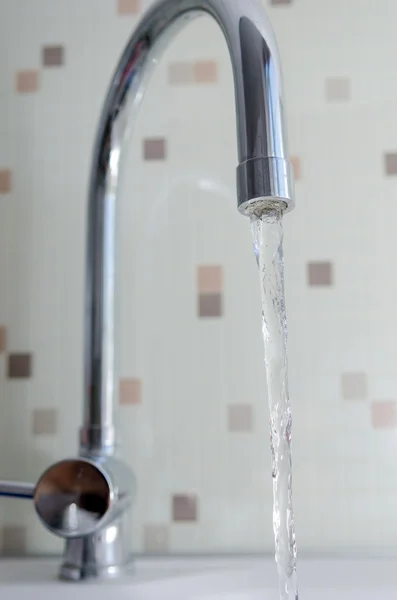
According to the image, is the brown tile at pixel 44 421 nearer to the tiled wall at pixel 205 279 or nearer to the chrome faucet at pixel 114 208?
the tiled wall at pixel 205 279

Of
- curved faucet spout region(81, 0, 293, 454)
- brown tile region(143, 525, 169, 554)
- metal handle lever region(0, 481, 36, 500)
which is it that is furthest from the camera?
brown tile region(143, 525, 169, 554)

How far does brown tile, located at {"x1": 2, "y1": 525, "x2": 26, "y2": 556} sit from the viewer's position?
0.62 metres

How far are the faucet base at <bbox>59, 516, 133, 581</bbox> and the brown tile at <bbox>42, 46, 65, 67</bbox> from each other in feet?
1.63

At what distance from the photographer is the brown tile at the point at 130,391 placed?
0.64 meters

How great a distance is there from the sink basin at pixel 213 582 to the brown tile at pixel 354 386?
0.51 ft

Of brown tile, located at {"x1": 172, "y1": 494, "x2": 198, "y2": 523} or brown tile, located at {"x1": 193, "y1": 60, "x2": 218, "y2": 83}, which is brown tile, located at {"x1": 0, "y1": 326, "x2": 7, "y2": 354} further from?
brown tile, located at {"x1": 193, "y1": 60, "x2": 218, "y2": 83}

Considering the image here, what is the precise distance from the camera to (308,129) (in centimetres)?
67

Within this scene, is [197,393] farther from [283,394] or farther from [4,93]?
[4,93]

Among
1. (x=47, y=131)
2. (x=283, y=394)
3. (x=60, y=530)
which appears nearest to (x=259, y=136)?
(x=283, y=394)

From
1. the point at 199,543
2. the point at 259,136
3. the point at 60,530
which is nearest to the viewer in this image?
the point at 259,136

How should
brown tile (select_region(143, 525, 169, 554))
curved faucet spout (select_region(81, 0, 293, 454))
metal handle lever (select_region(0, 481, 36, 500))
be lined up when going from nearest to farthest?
1. curved faucet spout (select_region(81, 0, 293, 454))
2. metal handle lever (select_region(0, 481, 36, 500))
3. brown tile (select_region(143, 525, 169, 554))

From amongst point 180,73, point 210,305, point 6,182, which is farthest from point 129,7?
point 210,305

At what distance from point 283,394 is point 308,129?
1.15 ft

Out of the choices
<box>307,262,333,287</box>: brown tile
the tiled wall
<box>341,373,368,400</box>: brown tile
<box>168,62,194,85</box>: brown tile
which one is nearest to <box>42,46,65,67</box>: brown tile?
the tiled wall
